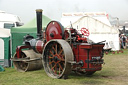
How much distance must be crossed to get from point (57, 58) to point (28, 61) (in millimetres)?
1761

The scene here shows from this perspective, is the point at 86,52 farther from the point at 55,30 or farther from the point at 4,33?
the point at 4,33

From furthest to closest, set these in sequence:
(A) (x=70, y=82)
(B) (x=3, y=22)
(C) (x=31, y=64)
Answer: (B) (x=3, y=22)
(C) (x=31, y=64)
(A) (x=70, y=82)

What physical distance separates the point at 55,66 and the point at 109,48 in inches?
405

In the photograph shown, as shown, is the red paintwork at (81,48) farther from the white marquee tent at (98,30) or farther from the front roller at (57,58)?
the white marquee tent at (98,30)

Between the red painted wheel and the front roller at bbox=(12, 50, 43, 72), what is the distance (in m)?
1.30

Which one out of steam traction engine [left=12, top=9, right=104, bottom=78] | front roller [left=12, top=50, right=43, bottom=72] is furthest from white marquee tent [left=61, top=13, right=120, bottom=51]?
steam traction engine [left=12, top=9, right=104, bottom=78]

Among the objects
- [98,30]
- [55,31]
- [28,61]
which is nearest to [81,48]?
[55,31]

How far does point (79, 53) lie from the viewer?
5.69m

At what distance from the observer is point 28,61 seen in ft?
23.8

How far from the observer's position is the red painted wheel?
6.02 m

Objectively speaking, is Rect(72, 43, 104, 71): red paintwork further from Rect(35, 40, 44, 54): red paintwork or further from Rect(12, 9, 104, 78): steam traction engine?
Rect(35, 40, 44, 54): red paintwork

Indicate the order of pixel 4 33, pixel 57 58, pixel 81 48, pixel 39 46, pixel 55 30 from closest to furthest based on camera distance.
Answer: pixel 81 48
pixel 57 58
pixel 55 30
pixel 39 46
pixel 4 33

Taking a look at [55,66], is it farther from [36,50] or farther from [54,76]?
[36,50]

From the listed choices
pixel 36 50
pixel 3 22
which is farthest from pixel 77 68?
pixel 3 22
